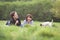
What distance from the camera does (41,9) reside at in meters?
11.2

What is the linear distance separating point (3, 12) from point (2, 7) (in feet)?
0.85

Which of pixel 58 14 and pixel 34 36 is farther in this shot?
pixel 58 14

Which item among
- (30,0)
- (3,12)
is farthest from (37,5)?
(3,12)

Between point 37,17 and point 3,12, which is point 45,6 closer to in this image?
point 37,17

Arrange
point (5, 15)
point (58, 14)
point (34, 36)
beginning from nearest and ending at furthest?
point (34, 36), point (58, 14), point (5, 15)

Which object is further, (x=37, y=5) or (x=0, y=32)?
(x=37, y=5)

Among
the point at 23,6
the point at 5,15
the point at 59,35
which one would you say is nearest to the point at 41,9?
the point at 23,6

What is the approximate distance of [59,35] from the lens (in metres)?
3.75

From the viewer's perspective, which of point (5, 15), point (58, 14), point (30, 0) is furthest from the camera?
point (30, 0)

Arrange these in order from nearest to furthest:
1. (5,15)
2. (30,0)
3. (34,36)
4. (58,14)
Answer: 1. (34,36)
2. (58,14)
3. (5,15)
4. (30,0)

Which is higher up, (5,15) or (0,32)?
(0,32)

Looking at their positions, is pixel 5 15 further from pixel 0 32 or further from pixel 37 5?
pixel 0 32

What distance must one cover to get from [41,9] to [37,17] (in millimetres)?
458

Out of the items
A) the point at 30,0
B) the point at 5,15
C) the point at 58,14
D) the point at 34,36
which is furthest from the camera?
the point at 30,0
